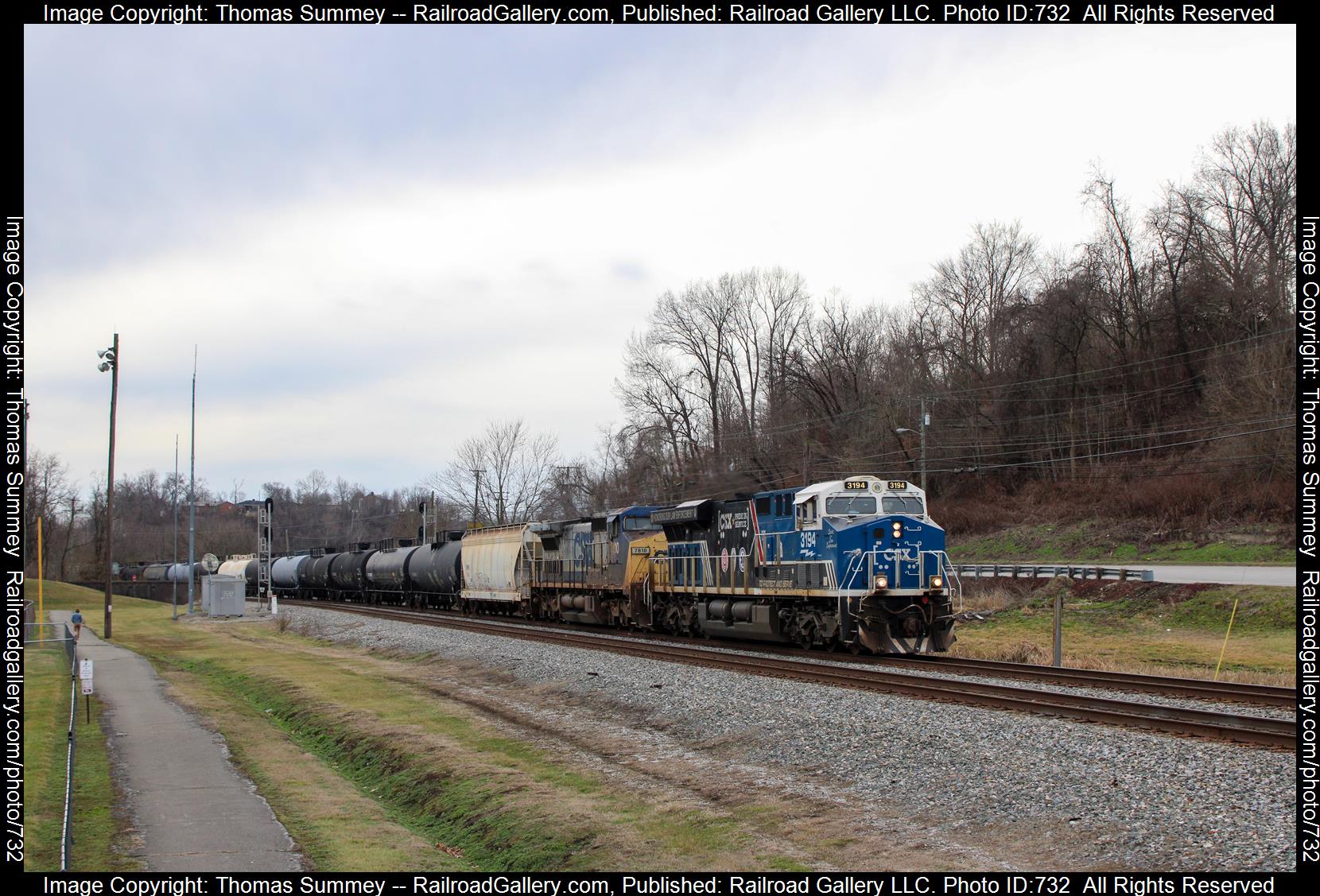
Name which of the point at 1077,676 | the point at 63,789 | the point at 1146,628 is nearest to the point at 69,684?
the point at 63,789

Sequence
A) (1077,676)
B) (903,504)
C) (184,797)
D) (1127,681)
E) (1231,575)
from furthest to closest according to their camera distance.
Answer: (1231,575) < (903,504) < (1077,676) < (1127,681) < (184,797)

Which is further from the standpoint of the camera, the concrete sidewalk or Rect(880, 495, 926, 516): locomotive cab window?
Rect(880, 495, 926, 516): locomotive cab window

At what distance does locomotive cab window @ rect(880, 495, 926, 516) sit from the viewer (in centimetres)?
2175

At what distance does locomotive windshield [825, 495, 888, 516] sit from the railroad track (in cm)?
326

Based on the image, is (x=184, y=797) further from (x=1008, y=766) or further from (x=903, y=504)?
(x=903, y=504)

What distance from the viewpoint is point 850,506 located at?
21.4 meters

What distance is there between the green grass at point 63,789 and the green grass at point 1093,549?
115 feet

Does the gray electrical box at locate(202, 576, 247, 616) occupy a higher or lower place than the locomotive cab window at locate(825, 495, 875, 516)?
lower

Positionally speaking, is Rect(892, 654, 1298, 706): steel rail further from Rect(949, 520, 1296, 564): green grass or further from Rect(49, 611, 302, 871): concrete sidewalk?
Rect(949, 520, 1296, 564): green grass

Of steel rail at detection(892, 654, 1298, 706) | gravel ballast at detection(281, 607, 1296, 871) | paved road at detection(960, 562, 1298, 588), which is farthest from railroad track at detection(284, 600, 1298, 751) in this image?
paved road at detection(960, 562, 1298, 588)

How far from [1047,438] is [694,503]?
35468mm

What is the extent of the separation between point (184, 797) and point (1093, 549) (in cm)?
4068

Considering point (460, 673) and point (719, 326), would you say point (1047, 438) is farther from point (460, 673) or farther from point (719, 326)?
point (460, 673)
